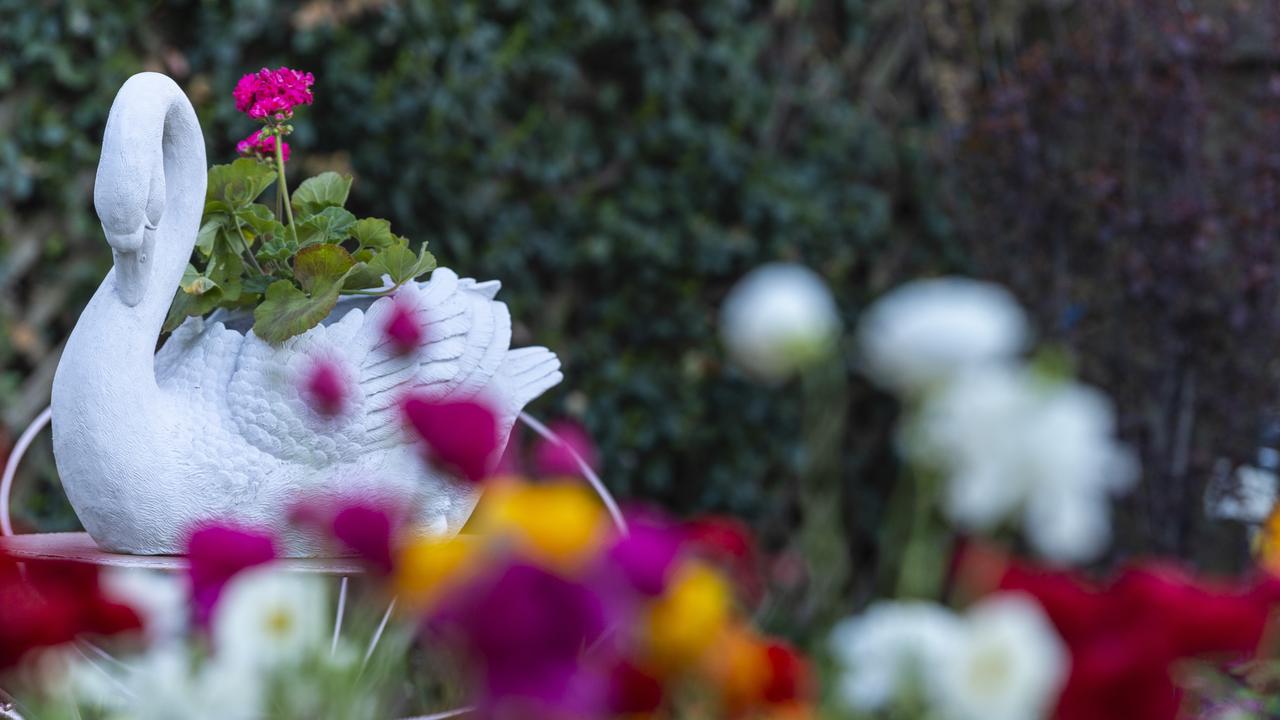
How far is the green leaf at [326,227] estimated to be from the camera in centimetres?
143

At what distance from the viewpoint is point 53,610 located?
58 cm

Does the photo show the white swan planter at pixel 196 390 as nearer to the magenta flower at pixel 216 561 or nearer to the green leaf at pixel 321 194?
the green leaf at pixel 321 194

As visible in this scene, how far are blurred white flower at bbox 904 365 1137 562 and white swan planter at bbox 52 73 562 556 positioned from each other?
822 millimetres

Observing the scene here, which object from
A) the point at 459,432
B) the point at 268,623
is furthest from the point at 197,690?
the point at 459,432

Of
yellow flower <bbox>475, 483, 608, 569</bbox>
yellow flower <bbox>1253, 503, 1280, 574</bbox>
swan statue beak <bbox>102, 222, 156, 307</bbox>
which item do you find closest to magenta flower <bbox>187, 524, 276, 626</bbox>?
yellow flower <bbox>475, 483, 608, 569</bbox>

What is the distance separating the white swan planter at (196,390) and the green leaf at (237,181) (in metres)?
0.06

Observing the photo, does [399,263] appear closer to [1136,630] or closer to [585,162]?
[1136,630]

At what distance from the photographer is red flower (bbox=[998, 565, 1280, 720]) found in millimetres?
453

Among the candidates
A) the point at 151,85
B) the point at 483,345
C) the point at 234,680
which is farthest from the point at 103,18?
the point at 234,680

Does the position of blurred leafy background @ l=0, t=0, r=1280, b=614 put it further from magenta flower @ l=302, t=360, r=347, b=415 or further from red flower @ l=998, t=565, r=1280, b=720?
red flower @ l=998, t=565, r=1280, b=720

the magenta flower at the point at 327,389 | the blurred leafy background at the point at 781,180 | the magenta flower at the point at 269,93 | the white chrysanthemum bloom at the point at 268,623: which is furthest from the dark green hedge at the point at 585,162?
the white chrysanthemum bloom at the point at 268,623

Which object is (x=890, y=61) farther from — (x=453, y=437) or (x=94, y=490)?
(x=453, y=437)

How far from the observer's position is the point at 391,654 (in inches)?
27.8

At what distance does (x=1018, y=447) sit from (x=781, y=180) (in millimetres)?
2678
